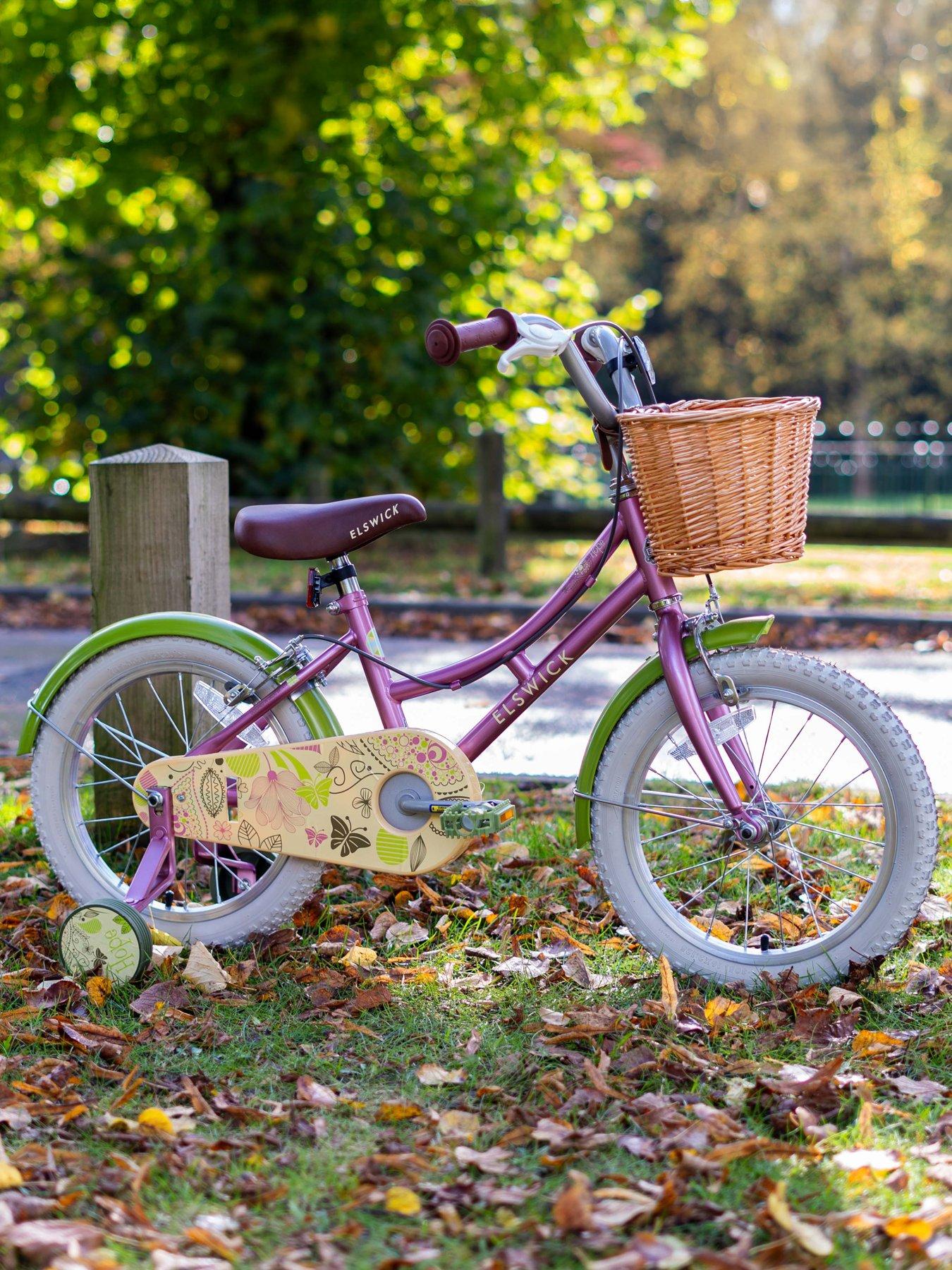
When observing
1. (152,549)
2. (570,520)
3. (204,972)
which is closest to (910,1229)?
(204,972)

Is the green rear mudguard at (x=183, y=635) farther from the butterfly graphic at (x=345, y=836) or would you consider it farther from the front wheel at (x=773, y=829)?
the front wheel at (x=773, y=829)

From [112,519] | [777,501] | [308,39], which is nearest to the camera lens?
[777,501]

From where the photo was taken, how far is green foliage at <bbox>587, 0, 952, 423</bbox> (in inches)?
1177

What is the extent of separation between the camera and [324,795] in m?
3.08

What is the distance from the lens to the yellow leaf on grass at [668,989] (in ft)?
9.17

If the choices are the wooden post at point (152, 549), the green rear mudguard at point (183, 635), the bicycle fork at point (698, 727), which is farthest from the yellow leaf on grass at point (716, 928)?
the wooden post at point (152, 549)

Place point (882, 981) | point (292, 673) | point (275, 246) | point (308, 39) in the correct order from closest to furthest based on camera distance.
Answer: point (882, 981)
point (292, 673)
point (308, 39)
point (275, 246)

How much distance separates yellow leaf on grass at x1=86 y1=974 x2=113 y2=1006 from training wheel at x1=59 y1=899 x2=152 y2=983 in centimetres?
2

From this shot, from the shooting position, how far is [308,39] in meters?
10.2

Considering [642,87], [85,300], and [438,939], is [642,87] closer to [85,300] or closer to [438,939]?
[85,300]

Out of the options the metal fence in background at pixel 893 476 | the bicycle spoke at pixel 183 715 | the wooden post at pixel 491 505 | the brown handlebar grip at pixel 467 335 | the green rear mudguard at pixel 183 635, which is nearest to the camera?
the brown handlebar grip at pixel 467 335

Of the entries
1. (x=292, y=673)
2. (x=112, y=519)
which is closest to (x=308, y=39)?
(x=112, y=519)

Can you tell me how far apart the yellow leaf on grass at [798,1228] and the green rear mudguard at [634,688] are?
1.02 m

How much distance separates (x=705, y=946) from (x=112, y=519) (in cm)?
195
